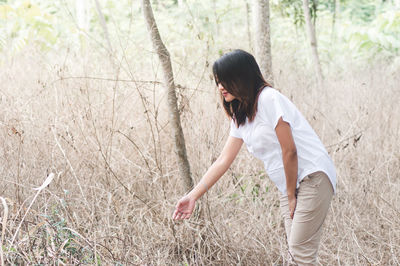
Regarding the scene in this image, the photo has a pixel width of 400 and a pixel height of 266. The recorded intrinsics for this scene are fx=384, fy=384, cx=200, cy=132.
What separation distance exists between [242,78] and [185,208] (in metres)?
0.69

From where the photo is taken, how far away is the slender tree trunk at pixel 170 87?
2.18 meters

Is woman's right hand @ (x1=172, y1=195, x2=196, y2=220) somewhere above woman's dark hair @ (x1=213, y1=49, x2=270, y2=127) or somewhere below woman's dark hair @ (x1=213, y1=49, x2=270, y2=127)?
below

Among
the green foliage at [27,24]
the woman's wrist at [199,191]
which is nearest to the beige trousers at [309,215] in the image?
the woman's wrist at [199,191]

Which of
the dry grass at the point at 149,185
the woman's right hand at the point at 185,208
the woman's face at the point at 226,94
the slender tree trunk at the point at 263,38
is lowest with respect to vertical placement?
the dry grass at the point at 149,185

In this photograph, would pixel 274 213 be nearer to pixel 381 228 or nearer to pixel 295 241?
pixel 381 228

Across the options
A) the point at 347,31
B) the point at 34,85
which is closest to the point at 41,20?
the point at 34,85

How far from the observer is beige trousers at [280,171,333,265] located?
66.2 inches

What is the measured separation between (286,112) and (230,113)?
32cm

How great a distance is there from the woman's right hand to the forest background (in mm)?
289

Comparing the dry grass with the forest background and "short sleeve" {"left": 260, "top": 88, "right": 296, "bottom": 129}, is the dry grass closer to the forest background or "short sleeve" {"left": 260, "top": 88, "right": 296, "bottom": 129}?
the forest background

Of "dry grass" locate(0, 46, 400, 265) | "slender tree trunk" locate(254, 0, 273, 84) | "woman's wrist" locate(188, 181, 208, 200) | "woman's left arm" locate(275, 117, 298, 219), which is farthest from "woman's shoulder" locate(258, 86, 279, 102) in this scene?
"slender tree trunk" locate(254, 0, 273, 84)

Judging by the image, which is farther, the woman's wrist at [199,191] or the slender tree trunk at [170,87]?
the slender tree trunk at [170,87]

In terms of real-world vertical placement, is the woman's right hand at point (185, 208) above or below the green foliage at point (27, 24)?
below

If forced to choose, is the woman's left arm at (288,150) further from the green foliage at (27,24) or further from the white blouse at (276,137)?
the green foliage at (27,24)
